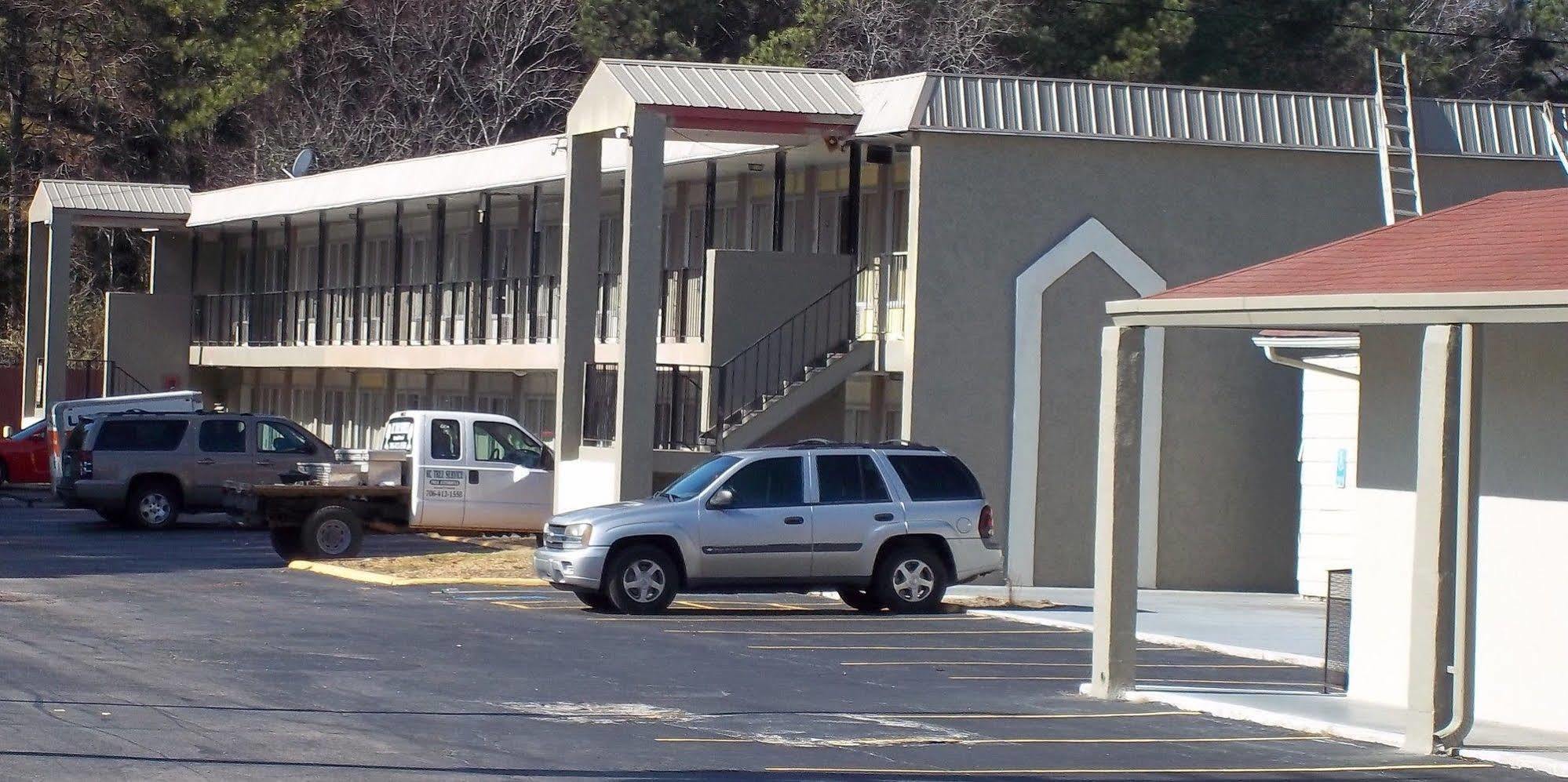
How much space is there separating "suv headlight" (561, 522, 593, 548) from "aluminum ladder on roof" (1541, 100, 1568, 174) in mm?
13463

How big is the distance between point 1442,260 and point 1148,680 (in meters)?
4.01

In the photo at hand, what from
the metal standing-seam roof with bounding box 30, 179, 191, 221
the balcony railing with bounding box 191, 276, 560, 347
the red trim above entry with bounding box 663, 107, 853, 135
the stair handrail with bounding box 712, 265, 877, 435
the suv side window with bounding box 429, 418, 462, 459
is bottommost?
the suv side window with bounding box 429, 418, 462, 459

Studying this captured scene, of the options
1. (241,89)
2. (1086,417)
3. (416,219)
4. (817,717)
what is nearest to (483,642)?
(817,717)

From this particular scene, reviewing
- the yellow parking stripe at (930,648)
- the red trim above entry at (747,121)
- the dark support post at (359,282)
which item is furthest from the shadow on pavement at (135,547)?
the yellow parking stripe at (930,648)

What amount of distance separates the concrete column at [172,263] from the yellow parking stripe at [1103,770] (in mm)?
39534

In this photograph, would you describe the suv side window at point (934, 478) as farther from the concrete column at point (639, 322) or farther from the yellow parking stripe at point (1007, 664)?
the concrete column at point (639, 322)

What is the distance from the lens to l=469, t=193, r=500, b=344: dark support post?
3538 cm

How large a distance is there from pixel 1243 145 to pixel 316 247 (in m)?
26.8

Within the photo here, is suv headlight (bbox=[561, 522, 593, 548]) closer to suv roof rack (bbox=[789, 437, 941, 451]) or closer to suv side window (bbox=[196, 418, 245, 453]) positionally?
suv roof rack (bbox=[789, 437, 941, 451])

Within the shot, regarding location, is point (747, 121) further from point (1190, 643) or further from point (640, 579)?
point (1190, 643)

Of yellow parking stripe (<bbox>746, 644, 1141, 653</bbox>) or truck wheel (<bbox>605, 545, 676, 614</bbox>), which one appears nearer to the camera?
yellow parking stripe (<bbox>746, 644, 1141, 653</bbox>)

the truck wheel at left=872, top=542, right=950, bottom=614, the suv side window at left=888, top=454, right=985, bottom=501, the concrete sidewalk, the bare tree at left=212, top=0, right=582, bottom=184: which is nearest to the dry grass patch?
the truck wheel at left=872, top=542, right=950, bottom=614

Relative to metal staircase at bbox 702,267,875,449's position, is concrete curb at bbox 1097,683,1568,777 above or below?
below

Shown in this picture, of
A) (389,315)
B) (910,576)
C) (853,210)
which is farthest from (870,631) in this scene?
(389,315)
